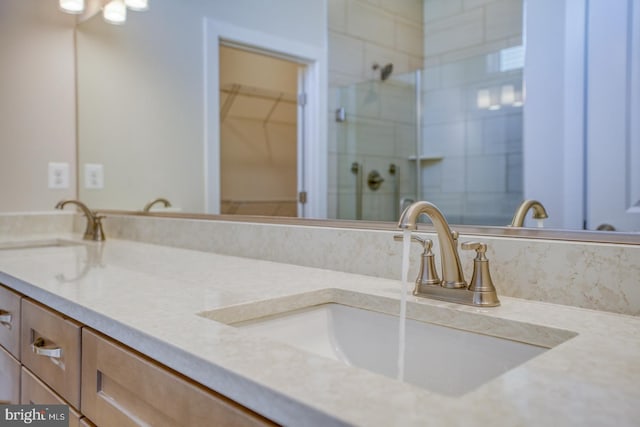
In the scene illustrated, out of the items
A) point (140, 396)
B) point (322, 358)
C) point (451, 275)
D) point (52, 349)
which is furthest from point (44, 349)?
point (451, 275)

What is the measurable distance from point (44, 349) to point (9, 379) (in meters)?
0.28

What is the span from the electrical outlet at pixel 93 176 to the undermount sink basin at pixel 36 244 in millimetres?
280

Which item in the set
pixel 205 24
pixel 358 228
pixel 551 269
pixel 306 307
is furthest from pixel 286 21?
pixel 551 269

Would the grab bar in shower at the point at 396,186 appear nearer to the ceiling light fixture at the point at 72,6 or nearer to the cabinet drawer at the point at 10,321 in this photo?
the cabinet drawer at the point at 10,321

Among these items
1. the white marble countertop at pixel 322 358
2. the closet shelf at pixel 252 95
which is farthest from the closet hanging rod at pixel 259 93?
the white marble countertop at pixel 322 358

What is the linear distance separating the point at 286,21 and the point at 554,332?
118 cm

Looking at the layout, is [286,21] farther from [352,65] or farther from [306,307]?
[306,307]

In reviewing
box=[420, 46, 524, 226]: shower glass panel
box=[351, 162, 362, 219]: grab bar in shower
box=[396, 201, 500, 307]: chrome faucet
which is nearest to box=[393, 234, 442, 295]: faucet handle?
box=[396, 201, 500, 307]: chrome faucet

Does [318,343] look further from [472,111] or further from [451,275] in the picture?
[472,111]

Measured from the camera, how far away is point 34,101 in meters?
1.98

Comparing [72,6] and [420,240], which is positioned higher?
[72,6]

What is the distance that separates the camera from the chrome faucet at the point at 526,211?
88cm

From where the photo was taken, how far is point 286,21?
1.47 metres

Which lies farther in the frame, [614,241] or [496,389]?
[614,241]
